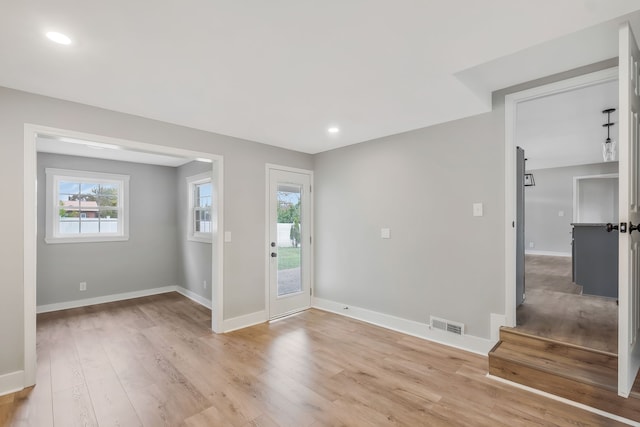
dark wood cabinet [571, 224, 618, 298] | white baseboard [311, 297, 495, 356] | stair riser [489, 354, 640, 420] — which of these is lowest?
white baseboard [311, 297, 495, 356]

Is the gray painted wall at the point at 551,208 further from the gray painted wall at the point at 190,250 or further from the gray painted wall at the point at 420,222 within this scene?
the gray painted wall at the point at 190,250

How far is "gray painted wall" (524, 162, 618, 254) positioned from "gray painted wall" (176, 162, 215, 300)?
8.54 m

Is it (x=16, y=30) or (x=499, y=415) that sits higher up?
(x=16, y=30)

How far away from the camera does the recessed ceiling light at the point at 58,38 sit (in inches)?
69.2

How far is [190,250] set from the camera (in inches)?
216

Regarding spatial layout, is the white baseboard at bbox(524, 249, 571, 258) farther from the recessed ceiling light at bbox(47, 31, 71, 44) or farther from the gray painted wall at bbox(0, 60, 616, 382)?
the recessed ceiling light at bbox(47, 31, 71, 44)

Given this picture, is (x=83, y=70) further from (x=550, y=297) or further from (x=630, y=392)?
(x=550, y=297)

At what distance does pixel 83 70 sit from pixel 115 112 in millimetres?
839

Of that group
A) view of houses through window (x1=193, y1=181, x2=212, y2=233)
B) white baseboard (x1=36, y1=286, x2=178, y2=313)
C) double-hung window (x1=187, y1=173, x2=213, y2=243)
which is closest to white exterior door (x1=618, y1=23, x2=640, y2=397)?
double-hung window (x1=187, y1=173, x2=213, y2=243)

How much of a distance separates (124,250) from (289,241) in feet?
10.6

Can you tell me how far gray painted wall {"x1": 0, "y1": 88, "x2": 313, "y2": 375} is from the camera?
2.44 m

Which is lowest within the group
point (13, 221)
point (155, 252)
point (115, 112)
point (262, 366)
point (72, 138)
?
point (262, 366)

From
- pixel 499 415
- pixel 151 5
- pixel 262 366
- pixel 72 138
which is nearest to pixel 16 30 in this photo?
pixel 151 5

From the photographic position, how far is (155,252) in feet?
18.9
